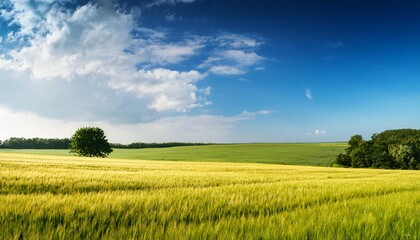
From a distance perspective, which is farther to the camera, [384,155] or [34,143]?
[34,143]

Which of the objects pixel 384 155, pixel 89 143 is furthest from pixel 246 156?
pixel 89 143

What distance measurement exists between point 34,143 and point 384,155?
132 m

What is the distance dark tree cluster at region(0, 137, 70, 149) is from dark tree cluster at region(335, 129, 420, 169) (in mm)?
112185

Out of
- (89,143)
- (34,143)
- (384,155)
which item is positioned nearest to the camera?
(384,155)

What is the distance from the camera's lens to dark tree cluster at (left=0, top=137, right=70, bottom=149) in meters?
137

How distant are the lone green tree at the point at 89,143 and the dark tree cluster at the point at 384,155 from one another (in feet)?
185

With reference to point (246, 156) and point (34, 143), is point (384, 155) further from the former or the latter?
point (34, 143)

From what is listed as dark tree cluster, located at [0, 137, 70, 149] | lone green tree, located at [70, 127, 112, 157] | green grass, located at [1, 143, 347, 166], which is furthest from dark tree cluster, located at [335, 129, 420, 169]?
dark tree cluster, located at [0, 137, 70, 149]

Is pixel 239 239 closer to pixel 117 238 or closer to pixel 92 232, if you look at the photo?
pixel 117 238

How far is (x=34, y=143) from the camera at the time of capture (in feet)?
Answer: 456

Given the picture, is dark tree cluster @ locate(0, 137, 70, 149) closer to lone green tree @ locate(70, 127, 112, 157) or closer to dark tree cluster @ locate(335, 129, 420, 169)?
lone green tree @ locate(70, 127, 112, 157)

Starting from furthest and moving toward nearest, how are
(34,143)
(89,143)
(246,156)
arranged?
(34,143)
(246,156)
(89,143)

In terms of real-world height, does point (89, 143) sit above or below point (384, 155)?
above

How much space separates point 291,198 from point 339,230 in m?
2.73
